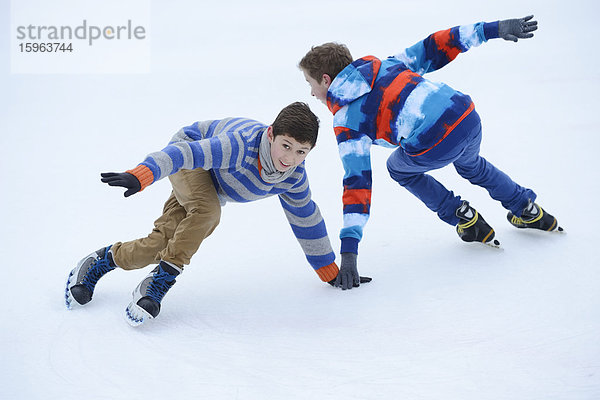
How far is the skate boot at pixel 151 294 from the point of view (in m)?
1.76

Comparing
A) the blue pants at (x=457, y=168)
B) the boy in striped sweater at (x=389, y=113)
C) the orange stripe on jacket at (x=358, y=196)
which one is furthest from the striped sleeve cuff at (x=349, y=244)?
the blue pants at (x=457, y=168)

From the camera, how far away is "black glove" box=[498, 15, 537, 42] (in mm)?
2062

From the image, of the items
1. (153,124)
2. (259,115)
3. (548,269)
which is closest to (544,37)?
(259,115)

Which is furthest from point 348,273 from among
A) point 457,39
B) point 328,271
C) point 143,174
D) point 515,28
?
point 515,28

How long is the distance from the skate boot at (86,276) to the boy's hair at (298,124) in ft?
2.29

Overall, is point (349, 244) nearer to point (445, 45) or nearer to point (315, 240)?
point (315, 240)

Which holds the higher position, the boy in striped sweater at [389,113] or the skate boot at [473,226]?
the boy in striped sweater at [389,113]

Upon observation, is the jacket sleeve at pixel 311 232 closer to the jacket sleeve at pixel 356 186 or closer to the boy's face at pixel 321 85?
the jacket sleeve at pixel 356 186

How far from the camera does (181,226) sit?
1828 mm

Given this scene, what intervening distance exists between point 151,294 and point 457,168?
3.75 feet

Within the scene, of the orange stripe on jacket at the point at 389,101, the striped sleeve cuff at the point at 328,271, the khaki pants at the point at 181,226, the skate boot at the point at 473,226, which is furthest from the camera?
the skate boot at the point at 473,226

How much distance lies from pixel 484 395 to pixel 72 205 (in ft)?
6.57

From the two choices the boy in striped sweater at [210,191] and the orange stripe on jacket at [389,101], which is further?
the orange stripe on jacket at [389,101]

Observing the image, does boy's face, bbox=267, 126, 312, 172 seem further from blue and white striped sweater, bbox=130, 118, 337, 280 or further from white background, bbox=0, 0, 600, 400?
white background, bbox=0, 0, 600, 400
